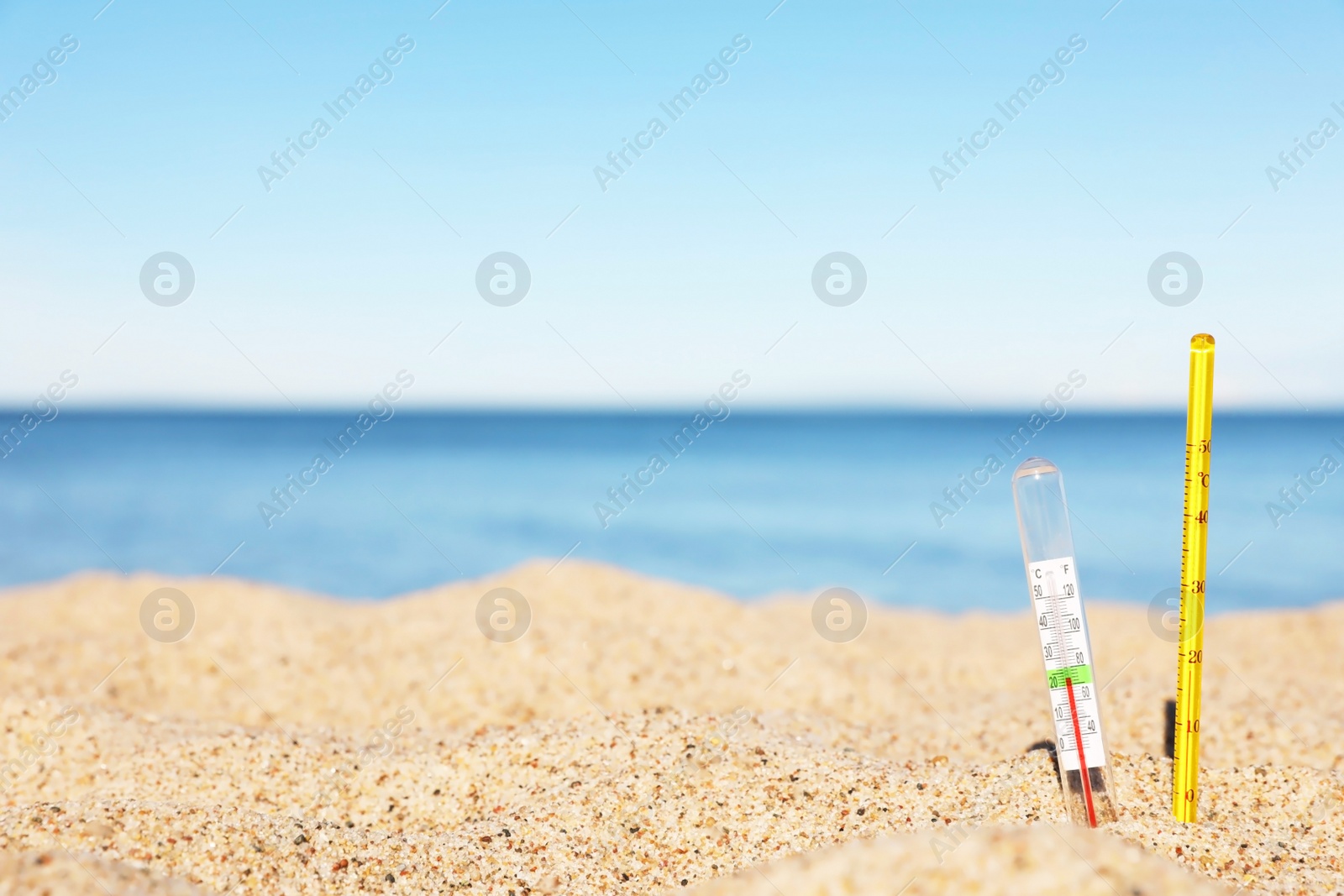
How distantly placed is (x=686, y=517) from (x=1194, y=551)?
59.6 ft

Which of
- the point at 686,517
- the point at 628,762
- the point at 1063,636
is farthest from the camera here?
the point at 686,517

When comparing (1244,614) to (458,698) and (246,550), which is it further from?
(246,550)

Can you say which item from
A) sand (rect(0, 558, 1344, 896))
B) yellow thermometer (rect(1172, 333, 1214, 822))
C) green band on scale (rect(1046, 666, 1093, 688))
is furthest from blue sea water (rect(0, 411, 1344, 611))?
green band on scale (rect(1046, 666, 1093, 688))

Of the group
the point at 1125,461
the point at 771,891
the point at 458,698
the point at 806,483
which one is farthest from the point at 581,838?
the point at 1125,461

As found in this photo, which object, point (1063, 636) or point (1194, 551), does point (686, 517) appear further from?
point (1194, 551)

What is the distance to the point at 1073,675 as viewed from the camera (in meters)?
2.82

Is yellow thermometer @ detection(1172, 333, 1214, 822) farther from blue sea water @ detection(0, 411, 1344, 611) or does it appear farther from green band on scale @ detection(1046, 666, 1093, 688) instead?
blue sea water @ detection(0, 411, 1344, 611)

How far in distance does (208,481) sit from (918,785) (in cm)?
2702

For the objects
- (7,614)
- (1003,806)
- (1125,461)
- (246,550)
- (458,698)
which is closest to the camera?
(1003,806)

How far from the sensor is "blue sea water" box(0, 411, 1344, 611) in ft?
44.3

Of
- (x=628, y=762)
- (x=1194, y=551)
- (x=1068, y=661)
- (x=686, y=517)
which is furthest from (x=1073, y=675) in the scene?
(x=686, y=517)

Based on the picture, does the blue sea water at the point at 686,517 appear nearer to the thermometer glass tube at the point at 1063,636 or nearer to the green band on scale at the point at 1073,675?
the thermometer glass tube at the point at 1063,636

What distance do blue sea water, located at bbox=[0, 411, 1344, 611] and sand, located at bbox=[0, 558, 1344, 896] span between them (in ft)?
22.2

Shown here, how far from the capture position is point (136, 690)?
5.20 meters
